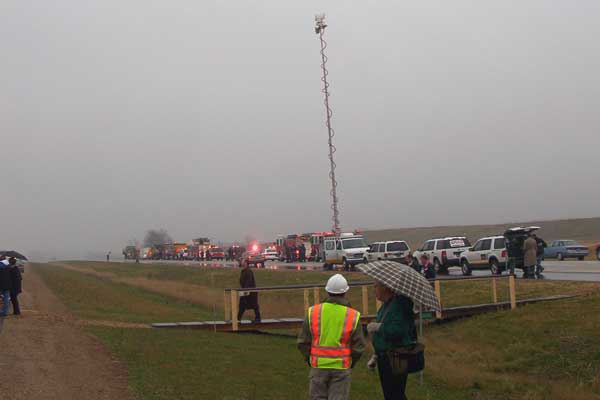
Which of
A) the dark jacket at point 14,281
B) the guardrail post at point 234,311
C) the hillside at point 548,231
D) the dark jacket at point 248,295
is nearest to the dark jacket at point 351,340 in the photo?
the guardrail post at point 234,311

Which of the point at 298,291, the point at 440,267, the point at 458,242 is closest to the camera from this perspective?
the point at 298,291

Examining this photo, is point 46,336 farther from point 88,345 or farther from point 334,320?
point 334,320

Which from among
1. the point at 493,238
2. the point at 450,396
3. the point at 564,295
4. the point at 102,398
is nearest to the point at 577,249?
the point at 493,238

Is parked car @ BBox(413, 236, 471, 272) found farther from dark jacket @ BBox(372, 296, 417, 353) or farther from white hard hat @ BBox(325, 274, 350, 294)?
white hard hat @ BBox(325, 274, 350, 294)

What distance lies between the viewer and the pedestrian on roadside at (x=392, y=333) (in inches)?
251

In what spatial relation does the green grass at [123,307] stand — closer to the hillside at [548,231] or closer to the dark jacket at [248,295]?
the dark jacket at [248,295]

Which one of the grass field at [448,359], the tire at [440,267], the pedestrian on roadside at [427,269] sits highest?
the pedestrian on roadside at [427,269]

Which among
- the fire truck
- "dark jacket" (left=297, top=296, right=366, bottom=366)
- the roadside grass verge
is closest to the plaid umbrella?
"dark jacket" (left=297, top=296, right=366, bottom=366)

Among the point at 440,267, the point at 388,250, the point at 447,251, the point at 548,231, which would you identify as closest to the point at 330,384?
the point at 447,251

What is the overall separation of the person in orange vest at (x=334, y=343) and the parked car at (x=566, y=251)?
39841 mm

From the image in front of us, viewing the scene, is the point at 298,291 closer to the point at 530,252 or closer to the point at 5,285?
the point at 530,252

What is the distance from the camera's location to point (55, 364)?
11.9 metres

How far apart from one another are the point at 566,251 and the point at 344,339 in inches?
1578

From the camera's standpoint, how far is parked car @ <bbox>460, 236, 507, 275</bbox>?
27.8 m
